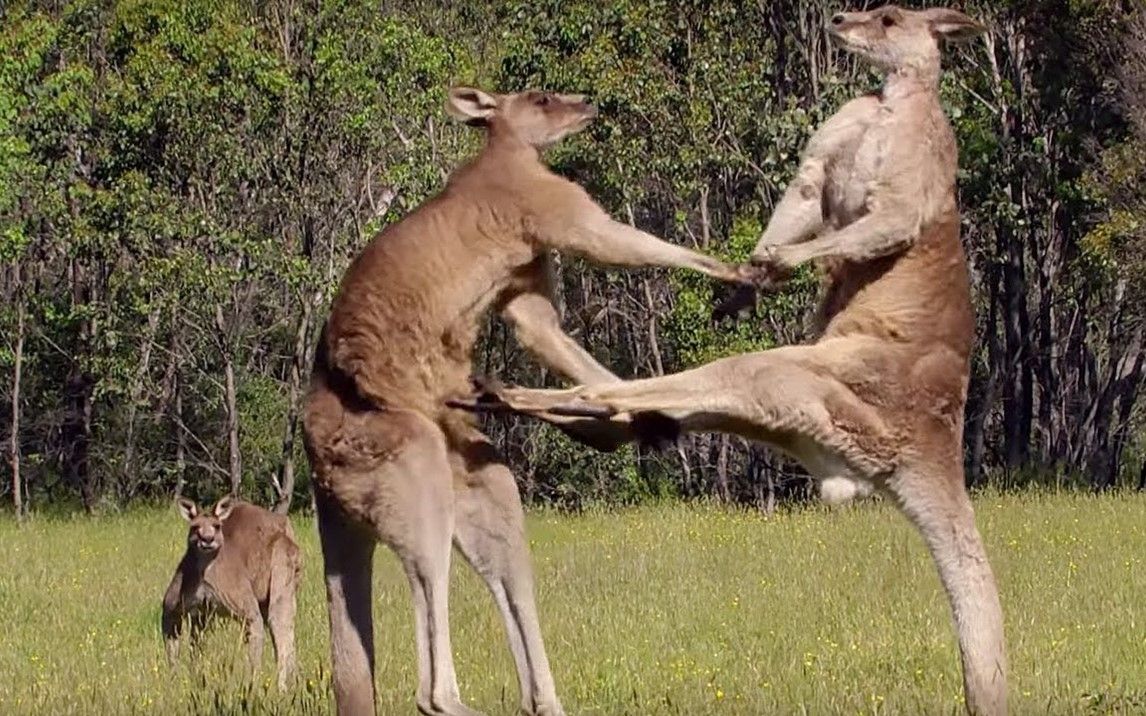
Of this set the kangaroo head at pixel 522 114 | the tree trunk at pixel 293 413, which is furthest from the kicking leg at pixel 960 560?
the tree trunk at pixel 293 413

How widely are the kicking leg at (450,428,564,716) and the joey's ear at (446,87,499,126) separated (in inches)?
47.0

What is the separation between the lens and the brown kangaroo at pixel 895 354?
7.00m

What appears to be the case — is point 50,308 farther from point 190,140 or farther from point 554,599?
point 554,599

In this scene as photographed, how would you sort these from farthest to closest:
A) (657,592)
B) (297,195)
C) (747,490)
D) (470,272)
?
(747,490), (297,195), (657,592), (470,272)

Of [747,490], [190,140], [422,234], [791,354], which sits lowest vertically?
[747,490]

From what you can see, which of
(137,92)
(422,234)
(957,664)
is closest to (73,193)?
(137,92)

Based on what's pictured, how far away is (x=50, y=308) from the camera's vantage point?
1139 inches

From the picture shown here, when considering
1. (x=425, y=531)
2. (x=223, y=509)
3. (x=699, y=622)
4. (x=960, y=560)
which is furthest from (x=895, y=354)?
(x=223, y=509)

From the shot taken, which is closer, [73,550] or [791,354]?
[791,354]

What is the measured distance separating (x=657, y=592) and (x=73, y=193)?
1408 centimetres

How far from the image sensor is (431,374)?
7.04 m

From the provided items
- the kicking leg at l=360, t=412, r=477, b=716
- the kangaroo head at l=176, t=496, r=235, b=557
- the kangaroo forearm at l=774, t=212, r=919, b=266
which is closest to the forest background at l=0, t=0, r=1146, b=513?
the kangaroo head at l=176, t=496, r=235, b=557

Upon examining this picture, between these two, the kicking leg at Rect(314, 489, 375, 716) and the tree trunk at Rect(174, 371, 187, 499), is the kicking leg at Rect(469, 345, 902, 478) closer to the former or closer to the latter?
the kicking leg at Rect(314, 489, 375, 716)

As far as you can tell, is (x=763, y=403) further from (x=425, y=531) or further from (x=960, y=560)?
(x=425, y=531)
